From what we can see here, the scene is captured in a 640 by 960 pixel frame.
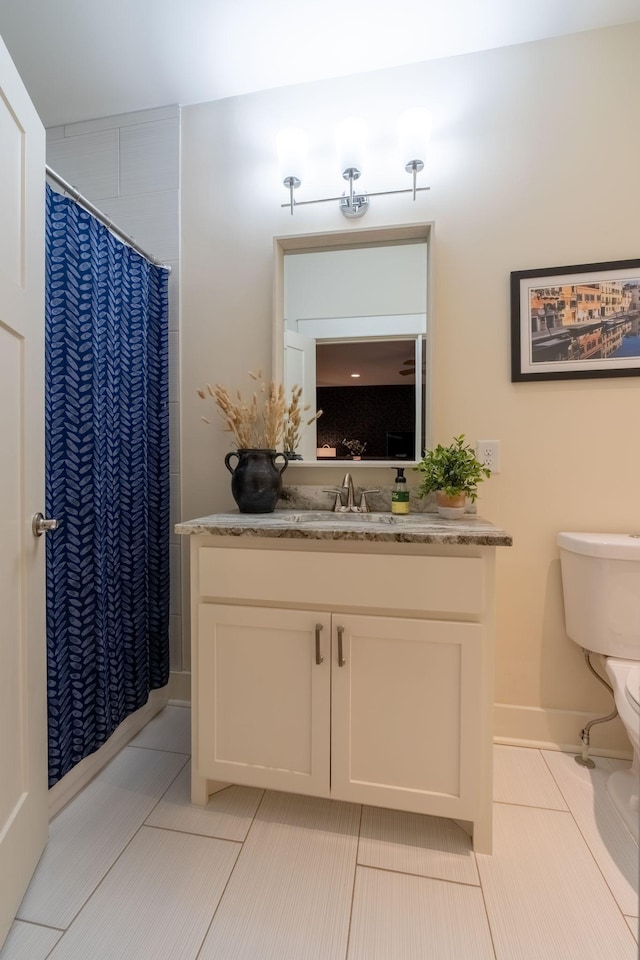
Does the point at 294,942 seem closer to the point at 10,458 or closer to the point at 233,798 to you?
the point at 233,798

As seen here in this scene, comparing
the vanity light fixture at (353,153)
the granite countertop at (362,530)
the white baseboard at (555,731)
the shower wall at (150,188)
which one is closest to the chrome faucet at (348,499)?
the granite countertop at (362,530)

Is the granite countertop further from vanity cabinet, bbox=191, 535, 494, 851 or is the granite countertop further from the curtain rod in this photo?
the curtain rod

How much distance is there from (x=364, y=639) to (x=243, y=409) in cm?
90

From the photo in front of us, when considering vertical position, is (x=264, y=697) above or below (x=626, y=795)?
above

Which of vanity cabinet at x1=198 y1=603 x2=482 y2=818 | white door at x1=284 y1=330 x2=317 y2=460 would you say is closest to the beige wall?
white door at x1=284 y1=330 x2=317 y2=460

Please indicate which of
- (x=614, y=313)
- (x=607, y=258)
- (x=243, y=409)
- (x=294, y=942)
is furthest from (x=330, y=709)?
(x=607, y=258)

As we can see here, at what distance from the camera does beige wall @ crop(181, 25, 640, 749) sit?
1.58 meters

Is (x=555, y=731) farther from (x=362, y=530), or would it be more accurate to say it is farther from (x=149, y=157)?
(x=149, y=157)

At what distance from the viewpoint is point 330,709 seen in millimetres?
1249

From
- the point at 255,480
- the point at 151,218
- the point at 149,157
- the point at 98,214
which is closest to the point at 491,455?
the point at 255,480

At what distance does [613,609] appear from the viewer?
1.42 m

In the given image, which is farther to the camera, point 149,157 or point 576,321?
point 149,157

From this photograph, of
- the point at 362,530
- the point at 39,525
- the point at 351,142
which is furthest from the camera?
the point at 351,142

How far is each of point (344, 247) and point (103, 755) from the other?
2.03 meters
